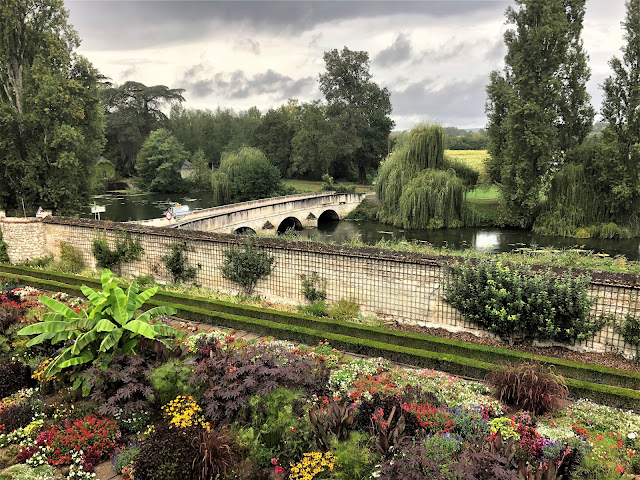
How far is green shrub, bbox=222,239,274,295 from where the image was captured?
1203 cm

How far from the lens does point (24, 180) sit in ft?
71.9

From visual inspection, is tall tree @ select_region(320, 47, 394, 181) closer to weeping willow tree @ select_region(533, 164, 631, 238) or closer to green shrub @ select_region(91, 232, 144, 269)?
weeping willow tree @ select_region(533, 164, 631, 238)

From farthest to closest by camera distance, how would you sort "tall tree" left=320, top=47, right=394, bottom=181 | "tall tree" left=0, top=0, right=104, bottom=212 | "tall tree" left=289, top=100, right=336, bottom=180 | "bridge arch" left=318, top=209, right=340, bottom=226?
"tall tree" left=289, top=100, right=336, bottom=180, "tall tree" left=320, top=47, right=394, bottom=181, "bridge arch" left=318, top=209, right=340, bottom=226, "tall tree" left=0, top=0, right=104, bottom=212

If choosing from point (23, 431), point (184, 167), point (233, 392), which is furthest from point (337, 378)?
Result: point (184, 167)

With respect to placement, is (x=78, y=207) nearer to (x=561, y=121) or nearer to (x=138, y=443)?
(x=138, y=443)

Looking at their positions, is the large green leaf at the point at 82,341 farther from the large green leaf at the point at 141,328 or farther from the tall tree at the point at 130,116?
the tall tree at the point at 130,116

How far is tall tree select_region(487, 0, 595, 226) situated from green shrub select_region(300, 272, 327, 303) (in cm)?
2809

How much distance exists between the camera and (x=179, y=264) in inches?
537

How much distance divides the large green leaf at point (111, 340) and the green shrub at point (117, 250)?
8.33 meters

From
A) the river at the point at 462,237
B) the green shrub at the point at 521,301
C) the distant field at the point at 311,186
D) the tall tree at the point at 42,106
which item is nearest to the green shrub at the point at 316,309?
the green shrub at the point at 521,301

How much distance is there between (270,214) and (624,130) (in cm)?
2678

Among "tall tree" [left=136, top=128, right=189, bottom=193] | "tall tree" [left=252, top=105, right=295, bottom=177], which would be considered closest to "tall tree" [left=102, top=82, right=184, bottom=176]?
"tall tree" [left=136, top=128, right=189, bottom=193]

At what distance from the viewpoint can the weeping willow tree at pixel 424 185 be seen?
36.1m

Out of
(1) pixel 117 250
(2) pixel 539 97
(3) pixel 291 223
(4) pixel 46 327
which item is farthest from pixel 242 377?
(3) pixel 291 223
